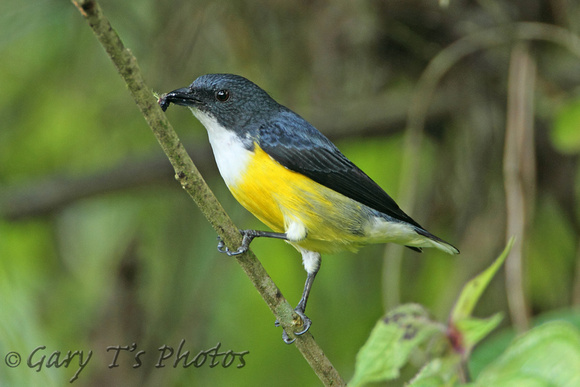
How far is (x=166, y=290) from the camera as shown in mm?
4098

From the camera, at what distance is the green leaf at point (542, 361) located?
124cm

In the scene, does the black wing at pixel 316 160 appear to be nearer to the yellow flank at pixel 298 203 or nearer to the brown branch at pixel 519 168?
the yellow flank at pixel 298 203

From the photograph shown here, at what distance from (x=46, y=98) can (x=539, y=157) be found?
3.40m

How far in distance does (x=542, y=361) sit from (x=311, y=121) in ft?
10.0

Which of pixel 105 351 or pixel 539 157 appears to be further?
pixel 539 157

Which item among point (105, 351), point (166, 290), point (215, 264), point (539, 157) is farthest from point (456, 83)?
point (105, 351)

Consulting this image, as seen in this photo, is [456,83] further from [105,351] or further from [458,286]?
[105,351]

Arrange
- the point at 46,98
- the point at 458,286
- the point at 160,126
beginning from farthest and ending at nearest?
the point at 46,98
the point at 458,286
the point at 160,126

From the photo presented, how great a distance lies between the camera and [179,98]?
2.83 metres

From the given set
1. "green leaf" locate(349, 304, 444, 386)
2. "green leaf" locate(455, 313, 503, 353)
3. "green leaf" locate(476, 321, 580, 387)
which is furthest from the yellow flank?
"green leaf" locate(476, 321, 580, 387)

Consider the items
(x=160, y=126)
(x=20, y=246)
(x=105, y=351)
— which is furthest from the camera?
(x=20, y=246)

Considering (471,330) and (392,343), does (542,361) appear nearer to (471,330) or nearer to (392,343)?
(471,330)

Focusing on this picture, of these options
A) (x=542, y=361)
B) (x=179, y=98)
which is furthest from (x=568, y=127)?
(x=542, y=361)

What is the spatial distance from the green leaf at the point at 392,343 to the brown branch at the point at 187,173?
445 mm
